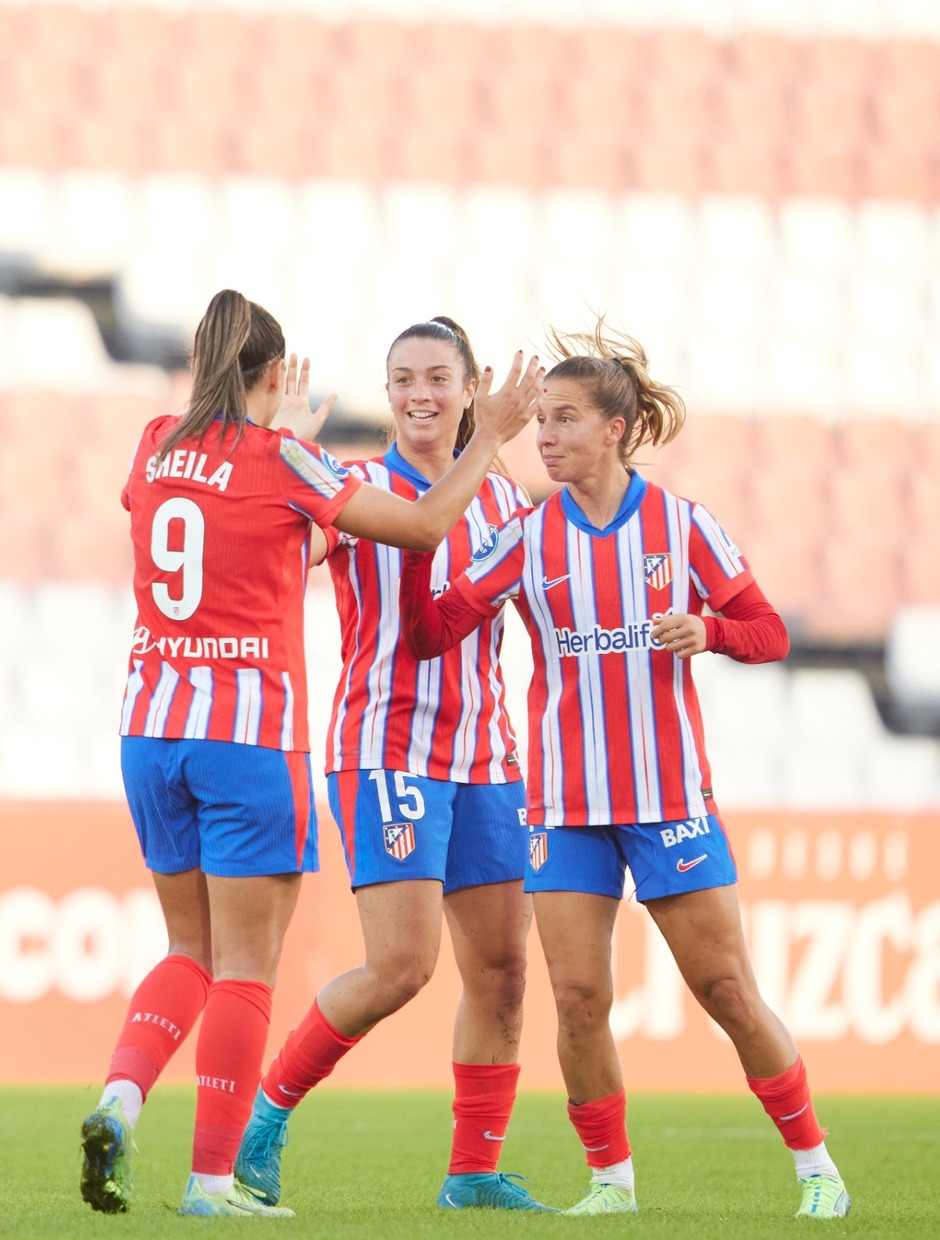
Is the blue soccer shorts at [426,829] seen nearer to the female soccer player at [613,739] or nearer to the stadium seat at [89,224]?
the female soccer player at [613,739]

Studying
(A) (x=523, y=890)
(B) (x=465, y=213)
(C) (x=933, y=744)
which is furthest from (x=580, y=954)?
A: (B) (x=465, y=213)

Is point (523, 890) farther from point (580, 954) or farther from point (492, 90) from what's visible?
point (492, 90)

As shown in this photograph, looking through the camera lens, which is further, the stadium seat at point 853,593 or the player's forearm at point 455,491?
the stadium seat at point 853,593

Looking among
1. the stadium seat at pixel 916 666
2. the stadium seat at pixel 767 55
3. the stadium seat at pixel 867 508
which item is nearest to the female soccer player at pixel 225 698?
the stadium seat at pixel 916 666

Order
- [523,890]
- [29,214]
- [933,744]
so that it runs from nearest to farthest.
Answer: [523,890] < [933,744] < [29,214]

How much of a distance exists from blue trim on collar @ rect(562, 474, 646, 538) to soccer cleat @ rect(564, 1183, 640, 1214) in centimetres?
135

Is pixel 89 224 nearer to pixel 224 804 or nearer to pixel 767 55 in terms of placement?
pixel 767 55

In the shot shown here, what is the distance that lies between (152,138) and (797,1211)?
9.13 m

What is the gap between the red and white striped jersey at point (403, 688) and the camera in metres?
3.99

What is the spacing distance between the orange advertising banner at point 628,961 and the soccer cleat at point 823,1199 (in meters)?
3.47

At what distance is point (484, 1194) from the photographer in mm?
3914

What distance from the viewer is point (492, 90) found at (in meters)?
11.8

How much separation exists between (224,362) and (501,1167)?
8.26 ft

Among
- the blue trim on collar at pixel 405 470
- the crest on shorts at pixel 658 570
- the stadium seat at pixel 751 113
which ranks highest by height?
the stadium seat at pixel 751 113
